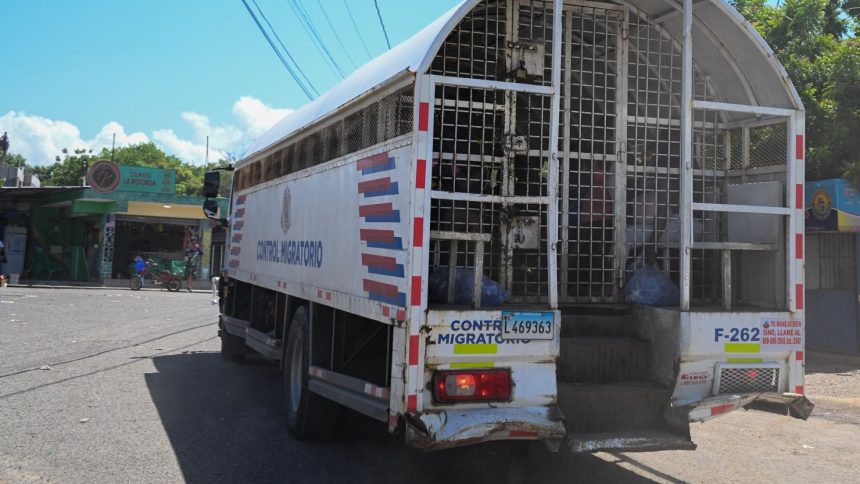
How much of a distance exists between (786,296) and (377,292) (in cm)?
287

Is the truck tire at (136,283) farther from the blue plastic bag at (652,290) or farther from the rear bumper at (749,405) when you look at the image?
the rear bumper at (749,405)

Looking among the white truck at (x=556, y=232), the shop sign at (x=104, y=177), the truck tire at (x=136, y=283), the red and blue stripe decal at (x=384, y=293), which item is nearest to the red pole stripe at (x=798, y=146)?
the white truck at (x=556, y=232)

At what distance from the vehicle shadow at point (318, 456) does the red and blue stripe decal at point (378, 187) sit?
6.11ft

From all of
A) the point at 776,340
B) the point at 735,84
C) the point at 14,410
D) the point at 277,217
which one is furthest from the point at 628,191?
the point at 14,410

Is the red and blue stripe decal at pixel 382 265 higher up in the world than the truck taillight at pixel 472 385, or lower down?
Result: higher up

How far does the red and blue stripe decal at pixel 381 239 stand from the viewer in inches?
177

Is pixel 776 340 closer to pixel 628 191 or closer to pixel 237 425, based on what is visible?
pixel 628 191

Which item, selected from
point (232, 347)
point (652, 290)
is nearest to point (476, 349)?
point (652, 290)

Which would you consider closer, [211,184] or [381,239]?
[381,239]

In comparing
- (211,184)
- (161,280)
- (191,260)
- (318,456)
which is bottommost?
(318,456)

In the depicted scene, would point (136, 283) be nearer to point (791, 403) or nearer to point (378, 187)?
point (378, 187)

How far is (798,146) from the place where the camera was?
504 cm

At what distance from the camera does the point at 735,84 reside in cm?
562

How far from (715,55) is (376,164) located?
287cm
